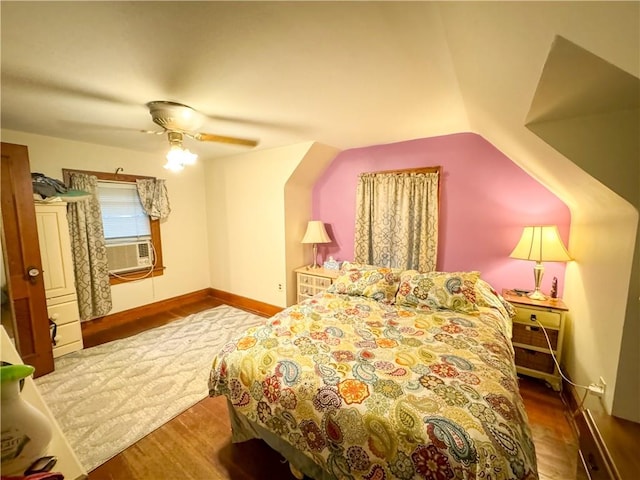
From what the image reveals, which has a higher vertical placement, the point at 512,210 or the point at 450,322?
the point at 512,210

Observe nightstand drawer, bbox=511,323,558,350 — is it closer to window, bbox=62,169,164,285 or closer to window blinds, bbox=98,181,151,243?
window, bbox=62,169,164,285

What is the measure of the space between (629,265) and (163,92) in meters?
2.79

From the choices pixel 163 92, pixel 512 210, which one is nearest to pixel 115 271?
pixel 163 92

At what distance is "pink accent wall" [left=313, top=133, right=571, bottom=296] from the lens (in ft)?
7.73

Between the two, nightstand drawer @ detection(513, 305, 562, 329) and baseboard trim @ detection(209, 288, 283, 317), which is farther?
baseboard trim @ detection(209, 288, 283, 317)

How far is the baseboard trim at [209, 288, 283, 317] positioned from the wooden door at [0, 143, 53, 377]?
6.88 feet

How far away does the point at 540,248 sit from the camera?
2.12 meters

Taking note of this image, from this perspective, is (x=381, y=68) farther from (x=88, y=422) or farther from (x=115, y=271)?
(x=115, y=271)

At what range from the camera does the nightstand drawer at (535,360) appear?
2098 mm

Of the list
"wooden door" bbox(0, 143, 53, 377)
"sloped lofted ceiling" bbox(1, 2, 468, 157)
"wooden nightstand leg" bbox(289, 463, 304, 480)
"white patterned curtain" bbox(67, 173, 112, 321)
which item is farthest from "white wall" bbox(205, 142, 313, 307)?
"wooden nightstand leg" bbox(289, 463, 304, 480)

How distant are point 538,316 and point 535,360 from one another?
1.24 feet

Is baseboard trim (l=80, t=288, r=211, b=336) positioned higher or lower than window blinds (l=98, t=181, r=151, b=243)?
lower

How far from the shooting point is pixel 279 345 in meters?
1.57

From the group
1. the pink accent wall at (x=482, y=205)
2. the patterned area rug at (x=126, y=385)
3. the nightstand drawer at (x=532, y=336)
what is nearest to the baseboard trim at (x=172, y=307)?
the patterned area rug at (x=126, y=385)
